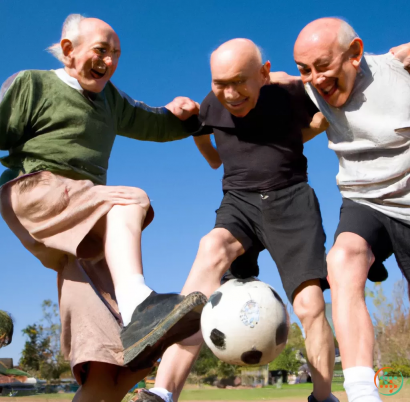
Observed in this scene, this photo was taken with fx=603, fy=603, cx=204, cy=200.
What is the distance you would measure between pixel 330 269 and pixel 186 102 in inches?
75.5

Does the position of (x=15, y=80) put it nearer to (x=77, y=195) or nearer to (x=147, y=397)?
(x=77, y=195)

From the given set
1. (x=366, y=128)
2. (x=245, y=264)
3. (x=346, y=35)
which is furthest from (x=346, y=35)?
(x=245, y=264)

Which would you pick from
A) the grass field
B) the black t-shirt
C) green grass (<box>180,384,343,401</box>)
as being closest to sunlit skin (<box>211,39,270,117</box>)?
the black t-shirt

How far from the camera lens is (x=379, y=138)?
12.9 ft

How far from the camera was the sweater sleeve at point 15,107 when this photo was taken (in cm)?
398

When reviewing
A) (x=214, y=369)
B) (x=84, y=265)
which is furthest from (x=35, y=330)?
(x=84, y=265)

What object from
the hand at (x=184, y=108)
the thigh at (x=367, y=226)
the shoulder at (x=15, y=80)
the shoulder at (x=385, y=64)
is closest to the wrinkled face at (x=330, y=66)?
the shoulder at (x=385, y=64)

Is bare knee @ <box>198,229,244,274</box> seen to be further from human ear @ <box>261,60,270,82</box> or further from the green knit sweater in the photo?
human ear @ <box>261,60,270,82</box>

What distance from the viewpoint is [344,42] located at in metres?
3.96

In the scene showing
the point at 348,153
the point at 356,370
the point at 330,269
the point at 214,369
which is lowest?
the point at 214,369

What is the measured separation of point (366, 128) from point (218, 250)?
Result: 4.20ft

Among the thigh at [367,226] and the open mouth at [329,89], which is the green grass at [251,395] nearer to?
the thigh at [367,226]

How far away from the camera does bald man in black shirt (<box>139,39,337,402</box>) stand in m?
4.04

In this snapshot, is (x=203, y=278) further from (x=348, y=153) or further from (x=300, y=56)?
(x=300, y=56)
